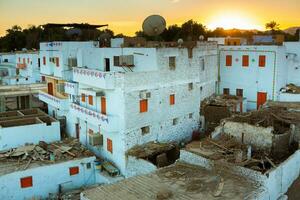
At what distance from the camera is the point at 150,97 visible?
25.3 metres

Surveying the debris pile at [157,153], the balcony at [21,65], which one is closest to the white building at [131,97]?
the debris pile at [157,153]

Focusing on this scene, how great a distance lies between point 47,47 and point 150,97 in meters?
14.9

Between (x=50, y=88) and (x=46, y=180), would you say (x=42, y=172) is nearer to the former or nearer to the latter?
(x=46, y=180)

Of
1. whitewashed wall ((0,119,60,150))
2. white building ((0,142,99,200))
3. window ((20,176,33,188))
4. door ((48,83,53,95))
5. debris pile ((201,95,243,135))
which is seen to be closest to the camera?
white building ((0,142,99,200))

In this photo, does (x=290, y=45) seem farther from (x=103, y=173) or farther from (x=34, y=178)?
(x=34, y=178)

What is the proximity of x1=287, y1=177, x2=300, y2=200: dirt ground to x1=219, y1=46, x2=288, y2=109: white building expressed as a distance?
1471cm

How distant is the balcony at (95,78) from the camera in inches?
923

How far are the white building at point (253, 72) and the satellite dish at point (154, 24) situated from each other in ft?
32.5

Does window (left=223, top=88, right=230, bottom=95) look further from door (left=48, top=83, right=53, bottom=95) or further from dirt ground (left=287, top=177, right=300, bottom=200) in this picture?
dirt ground (left=287, top=177, right=300, bottom=200)

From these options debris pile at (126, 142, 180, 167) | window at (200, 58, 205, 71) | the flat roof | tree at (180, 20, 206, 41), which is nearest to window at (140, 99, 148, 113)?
debris pile at (126, 142, 180, 167)

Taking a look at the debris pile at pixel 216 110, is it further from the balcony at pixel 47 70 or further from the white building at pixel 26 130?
→ the balcony at pixel 47 70

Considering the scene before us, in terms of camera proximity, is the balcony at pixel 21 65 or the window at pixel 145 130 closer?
the window at pixel 145 130

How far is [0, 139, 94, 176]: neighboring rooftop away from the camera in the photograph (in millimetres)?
24133

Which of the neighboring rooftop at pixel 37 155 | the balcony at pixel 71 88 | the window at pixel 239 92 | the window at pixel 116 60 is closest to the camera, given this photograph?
the neighboring rooftop at pixel 37 155
